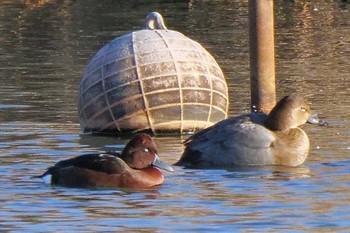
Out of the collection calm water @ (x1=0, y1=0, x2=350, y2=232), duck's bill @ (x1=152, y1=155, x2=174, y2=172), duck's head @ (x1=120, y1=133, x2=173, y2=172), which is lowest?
calm water @ (x1=0, y1=0, x2=350, y2=232)

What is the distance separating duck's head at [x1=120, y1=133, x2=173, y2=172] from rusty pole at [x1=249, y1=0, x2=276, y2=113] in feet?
Answer: 11.9

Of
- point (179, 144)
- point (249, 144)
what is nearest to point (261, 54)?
point (179, 144)

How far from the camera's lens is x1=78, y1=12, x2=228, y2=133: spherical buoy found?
14.8 meters

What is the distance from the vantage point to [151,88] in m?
14.8

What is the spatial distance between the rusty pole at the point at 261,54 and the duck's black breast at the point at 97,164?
3951 mm

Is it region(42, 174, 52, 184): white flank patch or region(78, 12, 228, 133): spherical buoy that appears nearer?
region(42, 174, 52, 184): white flank patch

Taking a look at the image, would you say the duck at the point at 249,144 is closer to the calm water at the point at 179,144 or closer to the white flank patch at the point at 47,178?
the calm water at the point at 179,144

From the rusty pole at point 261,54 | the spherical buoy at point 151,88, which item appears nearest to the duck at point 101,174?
the spherical buoy at point 151,88

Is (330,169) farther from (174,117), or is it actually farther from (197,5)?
(197,5)

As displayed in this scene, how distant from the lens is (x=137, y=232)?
9.84 m

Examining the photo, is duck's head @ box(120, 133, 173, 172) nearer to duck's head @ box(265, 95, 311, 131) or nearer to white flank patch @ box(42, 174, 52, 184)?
white flank patch @ box(42, 174, 52, 184)

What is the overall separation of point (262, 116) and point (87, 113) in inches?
104

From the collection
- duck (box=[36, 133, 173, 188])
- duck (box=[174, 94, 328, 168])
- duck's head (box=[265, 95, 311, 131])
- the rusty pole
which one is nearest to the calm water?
duck (box=[36, 133, 173, 188])

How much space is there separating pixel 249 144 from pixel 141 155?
1.34 meters
